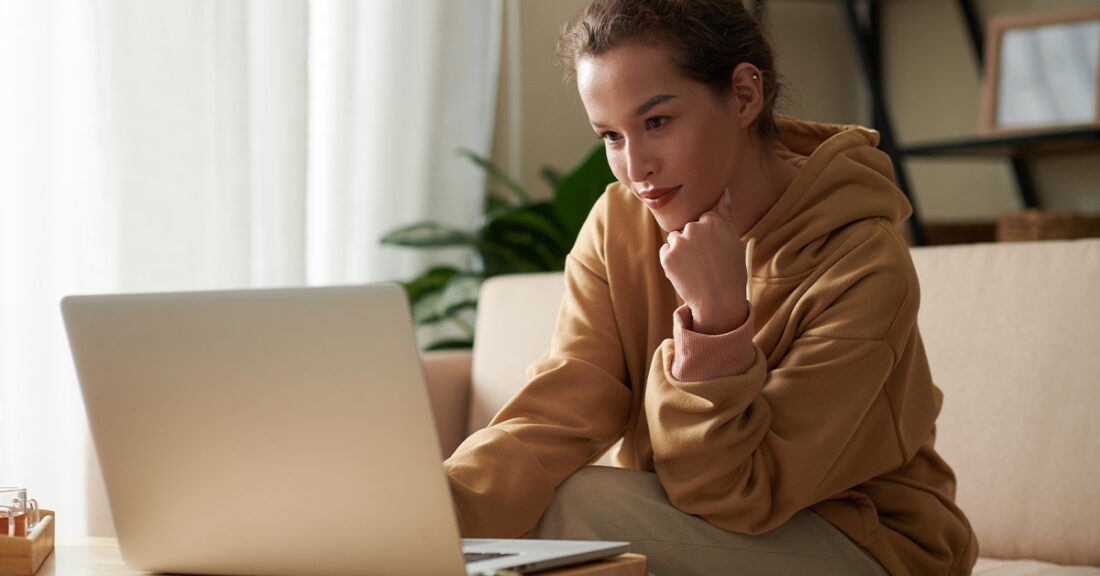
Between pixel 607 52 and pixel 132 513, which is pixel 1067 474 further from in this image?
pixel 132 513

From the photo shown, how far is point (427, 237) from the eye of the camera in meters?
2.61

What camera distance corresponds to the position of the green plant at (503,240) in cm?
257

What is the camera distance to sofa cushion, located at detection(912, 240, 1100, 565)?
1429 millimetres

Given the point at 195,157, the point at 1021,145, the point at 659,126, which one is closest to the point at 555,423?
the point at 659,126

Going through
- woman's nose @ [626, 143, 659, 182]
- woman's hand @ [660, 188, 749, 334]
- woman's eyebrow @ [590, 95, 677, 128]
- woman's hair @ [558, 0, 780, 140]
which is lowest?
woman's hand @ [660, 188, 749, 334]

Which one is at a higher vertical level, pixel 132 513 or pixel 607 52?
pixel 607 52

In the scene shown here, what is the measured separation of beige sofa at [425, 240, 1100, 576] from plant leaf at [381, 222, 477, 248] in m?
1.26

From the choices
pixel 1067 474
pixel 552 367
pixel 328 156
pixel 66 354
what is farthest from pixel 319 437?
pixel 328 156

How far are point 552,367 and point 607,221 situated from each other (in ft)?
0.64

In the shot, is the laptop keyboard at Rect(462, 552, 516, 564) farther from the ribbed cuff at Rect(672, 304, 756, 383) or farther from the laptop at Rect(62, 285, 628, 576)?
the ribbed cuff at Rect(672, 304, 756, 383)

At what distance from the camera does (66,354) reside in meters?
2.07

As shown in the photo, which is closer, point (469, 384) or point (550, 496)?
point (550, 496)

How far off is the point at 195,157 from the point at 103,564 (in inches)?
59.7

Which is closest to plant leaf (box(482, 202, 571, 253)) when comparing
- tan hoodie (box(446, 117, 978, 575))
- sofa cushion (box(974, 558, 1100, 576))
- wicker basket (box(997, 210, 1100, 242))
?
wicker basket (box(997, 210, 1100, 242))
